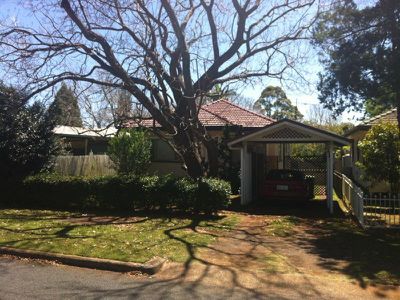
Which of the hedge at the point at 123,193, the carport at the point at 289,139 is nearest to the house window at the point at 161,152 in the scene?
the carport at the point at 289,139

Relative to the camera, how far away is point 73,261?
848 centimetres

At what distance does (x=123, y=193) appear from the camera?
15.2 m

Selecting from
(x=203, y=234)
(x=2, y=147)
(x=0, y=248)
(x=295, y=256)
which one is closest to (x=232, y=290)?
(x=295, y=256)

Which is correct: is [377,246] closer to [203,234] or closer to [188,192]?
[203,234]

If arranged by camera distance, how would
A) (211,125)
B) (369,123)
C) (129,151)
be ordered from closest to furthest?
(369,123), (129,151), (211,125)

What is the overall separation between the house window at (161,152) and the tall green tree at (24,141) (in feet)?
18.1

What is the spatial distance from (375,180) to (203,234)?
6.70m

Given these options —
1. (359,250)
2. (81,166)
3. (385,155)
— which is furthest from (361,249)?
(81,166)

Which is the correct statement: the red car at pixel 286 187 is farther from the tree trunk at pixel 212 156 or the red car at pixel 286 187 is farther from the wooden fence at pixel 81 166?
the wooden fence at pixel 81 166

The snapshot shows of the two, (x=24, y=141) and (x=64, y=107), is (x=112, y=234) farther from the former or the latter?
(x=64, y=107)

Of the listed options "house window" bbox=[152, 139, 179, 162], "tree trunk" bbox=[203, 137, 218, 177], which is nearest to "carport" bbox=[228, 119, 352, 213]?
"tree trunk" bbox=[203, 137, 218, 177]

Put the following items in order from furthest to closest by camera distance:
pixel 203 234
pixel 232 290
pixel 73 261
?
pixel 203 234, pixel 73 261, pixel 232 290

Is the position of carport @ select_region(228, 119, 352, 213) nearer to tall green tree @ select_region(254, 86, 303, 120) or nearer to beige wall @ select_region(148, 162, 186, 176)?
beige wall @ select_region(148, 162, 186, 176)

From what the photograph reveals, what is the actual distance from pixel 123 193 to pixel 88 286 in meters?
8.22
